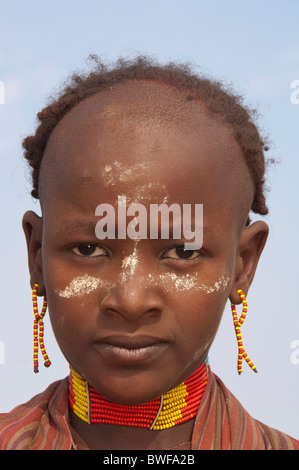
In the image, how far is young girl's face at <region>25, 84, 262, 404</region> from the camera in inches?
140

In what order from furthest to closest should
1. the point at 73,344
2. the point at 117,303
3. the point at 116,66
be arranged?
the point at 116,66 < the point at 73,344 < the point at 117,303

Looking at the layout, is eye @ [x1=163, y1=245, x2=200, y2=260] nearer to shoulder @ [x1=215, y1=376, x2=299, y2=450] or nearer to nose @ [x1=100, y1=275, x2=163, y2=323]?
nose @ [x1=100, y1=275, x2=163, y2=323]

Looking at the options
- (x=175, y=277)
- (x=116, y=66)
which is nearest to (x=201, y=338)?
(x=175, y=277)

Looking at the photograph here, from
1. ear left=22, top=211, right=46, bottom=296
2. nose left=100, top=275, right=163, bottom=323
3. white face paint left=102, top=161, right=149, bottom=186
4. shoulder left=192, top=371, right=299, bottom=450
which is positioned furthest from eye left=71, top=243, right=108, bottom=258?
shoulder left=192, top=371, right=299, bottom=450

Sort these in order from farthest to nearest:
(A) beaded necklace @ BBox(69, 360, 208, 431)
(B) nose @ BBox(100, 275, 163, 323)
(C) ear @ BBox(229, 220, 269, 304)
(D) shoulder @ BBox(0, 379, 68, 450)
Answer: (C) ear @ BBox(229, 220, 269, 304), (D) shoulder @ BBox(0, 379, 68, 450), (A) beaded necklace @ BBox(69, 360, 208, 431), (B) nose @ BBox(100, 275, 163, 323)

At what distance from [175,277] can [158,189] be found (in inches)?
17.7

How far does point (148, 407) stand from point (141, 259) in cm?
86

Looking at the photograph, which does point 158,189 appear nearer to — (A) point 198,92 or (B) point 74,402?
(A) point 198,92

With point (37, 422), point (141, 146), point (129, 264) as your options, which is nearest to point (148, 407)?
point (37, 422)

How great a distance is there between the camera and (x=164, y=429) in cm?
389

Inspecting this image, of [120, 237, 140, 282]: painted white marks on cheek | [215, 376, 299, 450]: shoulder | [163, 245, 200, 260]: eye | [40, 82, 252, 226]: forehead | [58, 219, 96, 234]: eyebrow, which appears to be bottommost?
[215, 376, 299, 450]: shoulder

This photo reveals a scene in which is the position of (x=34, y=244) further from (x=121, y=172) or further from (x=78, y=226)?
(x=121, y=172)

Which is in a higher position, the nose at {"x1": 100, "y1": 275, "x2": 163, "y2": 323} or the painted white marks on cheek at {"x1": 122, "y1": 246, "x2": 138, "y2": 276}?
the painted white marks on cheek at {"x1": 122, "y1": 246, "x2": 138, "y2": 276}

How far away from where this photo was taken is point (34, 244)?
418 cm
